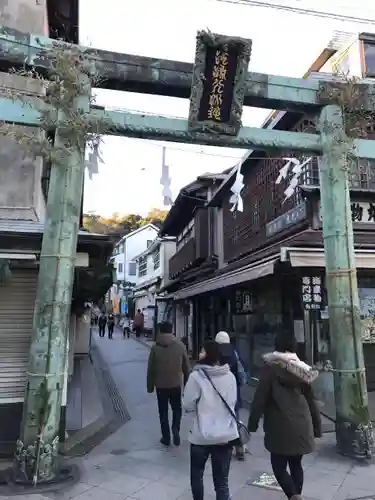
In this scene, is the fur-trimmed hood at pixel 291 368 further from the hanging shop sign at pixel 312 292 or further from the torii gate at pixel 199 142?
the hanging shop sign at pixel 312 292

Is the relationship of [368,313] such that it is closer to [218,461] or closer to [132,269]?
[218,461]

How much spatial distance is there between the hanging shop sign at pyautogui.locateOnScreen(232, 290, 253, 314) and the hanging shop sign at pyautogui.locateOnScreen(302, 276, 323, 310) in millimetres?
4560

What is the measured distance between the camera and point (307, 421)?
14.0 ft

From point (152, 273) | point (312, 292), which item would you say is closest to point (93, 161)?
point (312, 292)

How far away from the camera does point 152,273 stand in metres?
40.8

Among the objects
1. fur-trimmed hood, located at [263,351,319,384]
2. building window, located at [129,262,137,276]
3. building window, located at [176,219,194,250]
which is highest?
building window, located at [129,262,137,276]

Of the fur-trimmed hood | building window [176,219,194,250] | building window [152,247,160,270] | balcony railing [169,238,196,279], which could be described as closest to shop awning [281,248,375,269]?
the fur-trimmed hood

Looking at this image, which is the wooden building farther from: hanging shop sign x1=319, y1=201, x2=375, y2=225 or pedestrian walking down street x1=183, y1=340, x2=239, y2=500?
pedestrian walking down street x1=183, y1=340, x2=239, y2=500

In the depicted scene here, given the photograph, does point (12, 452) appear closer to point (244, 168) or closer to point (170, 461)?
point (170, 461)

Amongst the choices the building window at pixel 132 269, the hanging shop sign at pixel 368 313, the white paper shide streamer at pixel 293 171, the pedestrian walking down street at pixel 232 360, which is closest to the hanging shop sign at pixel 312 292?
the hanging shop sign at pixel 368 313

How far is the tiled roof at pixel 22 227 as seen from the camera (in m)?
6.65

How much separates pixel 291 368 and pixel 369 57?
11.3 metres

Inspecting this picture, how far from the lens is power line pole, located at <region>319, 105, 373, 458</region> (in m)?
6.59

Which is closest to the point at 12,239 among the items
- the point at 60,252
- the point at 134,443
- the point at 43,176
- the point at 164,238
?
the point at 60,252
